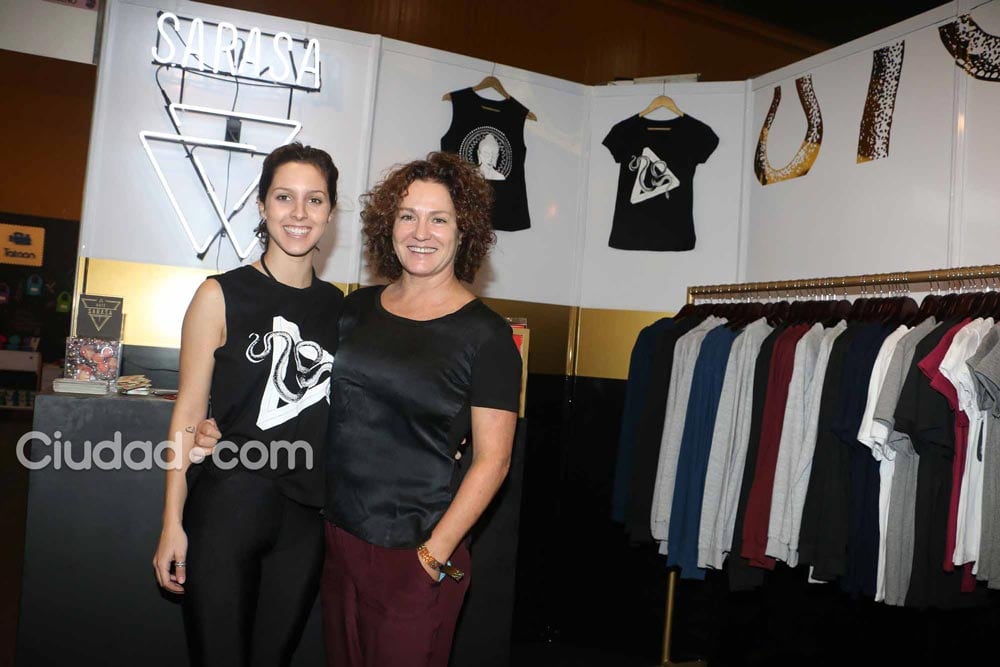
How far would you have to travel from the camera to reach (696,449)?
3242mm

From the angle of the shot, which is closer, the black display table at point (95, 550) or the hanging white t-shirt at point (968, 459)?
the black display table at point (95, 550)

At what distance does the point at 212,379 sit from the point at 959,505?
7.44 feet

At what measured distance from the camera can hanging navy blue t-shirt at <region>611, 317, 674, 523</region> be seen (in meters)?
3.58

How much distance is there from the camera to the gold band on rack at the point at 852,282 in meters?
2.62

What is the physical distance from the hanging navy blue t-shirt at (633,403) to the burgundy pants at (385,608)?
6.07ft

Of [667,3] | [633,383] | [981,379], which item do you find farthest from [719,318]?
[667,3]

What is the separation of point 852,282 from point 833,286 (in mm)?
103

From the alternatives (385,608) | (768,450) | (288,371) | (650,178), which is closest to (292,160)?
(288,371)

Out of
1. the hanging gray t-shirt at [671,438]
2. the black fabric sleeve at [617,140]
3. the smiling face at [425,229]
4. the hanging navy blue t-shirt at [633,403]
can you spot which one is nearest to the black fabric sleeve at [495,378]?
the smiling face at [425,229]

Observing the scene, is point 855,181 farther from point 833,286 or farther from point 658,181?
point 658,181

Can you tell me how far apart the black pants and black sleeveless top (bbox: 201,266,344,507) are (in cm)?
5

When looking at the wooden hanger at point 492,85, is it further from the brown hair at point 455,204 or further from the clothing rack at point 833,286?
the brown hair at point 455,204

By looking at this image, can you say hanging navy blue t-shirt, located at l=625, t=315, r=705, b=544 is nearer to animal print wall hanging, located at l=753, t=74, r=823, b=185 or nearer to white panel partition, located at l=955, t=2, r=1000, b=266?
animal print wall hanging, located at l=753, t=74, r=823, b=185

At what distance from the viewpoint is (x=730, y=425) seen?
316 centimetres
